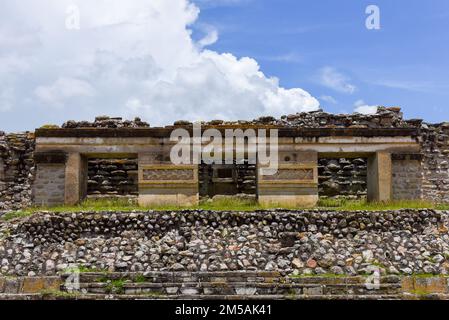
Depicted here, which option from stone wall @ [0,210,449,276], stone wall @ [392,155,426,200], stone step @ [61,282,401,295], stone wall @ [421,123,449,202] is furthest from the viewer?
stone wall @ [421,123,449,202]

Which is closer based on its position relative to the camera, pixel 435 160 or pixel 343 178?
pixel 343 178

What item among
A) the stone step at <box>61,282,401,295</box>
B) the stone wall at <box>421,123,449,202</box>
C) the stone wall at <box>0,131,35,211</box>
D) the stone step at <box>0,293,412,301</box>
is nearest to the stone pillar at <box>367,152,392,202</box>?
the stone step at <box>61,282,401,295</box>

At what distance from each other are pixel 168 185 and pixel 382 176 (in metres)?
5.50

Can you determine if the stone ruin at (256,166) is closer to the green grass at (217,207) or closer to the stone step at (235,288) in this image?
the green grass at (217,207)

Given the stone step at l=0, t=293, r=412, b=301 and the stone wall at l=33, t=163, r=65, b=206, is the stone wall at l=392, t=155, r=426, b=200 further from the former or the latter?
the stone wall at l=33, t=163, r=65, b=206

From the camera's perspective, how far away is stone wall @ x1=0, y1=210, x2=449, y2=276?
11969mm

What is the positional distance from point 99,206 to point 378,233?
6.73m

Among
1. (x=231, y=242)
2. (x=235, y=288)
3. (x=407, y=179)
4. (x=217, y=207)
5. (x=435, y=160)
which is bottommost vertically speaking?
(x=235, y=288)

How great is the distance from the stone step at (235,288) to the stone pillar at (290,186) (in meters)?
4.23

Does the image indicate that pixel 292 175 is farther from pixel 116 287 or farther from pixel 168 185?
pixel 116 287

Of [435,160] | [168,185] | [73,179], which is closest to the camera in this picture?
[168,185]

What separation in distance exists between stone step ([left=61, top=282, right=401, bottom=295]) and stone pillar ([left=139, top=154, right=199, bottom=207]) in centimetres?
420

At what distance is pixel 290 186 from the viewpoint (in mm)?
15406

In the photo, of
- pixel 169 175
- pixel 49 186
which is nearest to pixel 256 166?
pixel 169 175
